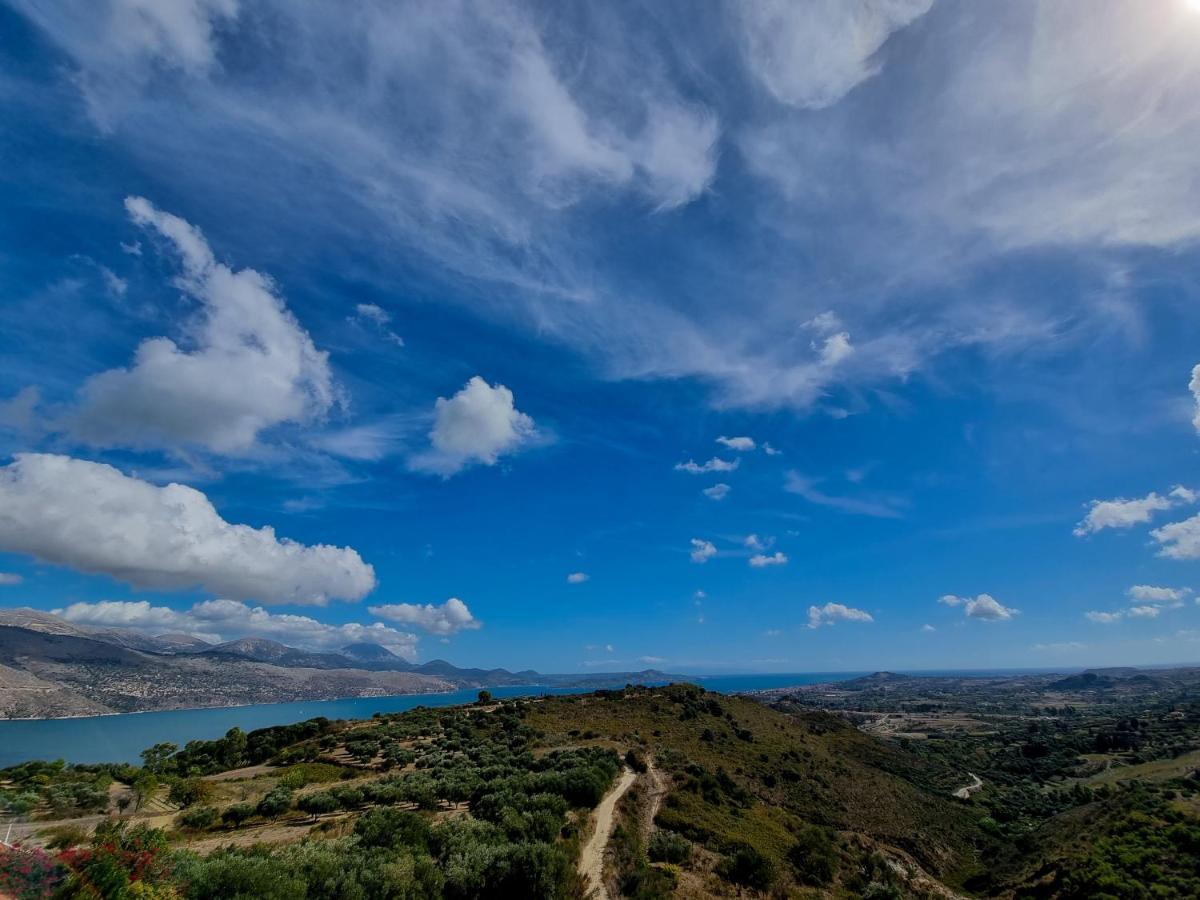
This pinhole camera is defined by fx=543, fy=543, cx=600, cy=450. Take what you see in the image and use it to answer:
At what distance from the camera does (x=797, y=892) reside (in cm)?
2361

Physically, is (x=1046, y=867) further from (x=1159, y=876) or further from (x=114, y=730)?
(x=114, y=730)

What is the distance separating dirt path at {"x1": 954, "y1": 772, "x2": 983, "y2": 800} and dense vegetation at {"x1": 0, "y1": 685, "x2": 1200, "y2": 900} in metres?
1.54

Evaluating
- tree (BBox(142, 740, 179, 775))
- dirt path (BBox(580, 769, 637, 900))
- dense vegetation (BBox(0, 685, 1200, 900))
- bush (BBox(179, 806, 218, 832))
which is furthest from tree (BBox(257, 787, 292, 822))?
tree (BBox(142, 740, 179, 775))

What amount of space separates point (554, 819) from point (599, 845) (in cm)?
255

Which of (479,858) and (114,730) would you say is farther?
(114,730)

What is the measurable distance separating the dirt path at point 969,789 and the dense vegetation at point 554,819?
154 cm

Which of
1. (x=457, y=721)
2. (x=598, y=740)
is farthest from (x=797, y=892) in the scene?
(x=457, y=721)

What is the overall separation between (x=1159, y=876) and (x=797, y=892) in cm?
2010

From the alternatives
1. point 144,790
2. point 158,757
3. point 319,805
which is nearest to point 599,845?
point 319,805

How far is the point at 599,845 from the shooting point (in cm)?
2467

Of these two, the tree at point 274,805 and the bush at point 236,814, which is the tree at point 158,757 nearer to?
the tree at point 274,805

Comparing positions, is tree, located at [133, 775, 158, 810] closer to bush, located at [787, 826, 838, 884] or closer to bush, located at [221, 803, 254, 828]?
bush, located at [221, 803, 254, 828]

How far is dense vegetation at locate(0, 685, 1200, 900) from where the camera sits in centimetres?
1597

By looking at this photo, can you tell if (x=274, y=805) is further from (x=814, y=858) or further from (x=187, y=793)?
(x=814, y=858)
